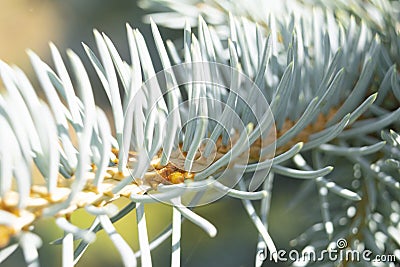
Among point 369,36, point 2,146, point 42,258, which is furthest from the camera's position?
point 42,258

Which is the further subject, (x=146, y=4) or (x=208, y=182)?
(x=146, y=4)

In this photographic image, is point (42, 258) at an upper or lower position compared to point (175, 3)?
lower

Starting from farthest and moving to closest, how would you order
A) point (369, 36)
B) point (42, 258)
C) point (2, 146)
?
point (42, 258), point (369, 36), point (2, 146)

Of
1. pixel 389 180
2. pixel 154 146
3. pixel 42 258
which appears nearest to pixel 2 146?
pixel 154 146

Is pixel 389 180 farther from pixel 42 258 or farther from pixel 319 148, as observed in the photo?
pixel 42 258

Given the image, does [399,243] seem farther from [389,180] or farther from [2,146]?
[2,146]

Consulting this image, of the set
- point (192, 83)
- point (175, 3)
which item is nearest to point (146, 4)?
point (175, 3)
